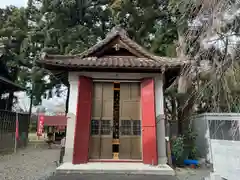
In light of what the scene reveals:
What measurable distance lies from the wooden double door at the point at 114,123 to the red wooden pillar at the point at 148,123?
0.32 meters

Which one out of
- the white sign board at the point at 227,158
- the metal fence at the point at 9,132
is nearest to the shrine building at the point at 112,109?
the white sign board at the point at 227,158

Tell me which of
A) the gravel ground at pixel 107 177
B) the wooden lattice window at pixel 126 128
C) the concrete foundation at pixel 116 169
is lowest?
the gravel ground at pixel 107 177

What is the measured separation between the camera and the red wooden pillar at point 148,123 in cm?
590

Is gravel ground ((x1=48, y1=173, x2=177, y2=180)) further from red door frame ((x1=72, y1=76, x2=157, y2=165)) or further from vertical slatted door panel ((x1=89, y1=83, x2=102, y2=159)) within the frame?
vertical slatted door panel ((x1=89, y1=83, x2=102, y2=159))

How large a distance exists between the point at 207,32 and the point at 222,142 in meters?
2.24

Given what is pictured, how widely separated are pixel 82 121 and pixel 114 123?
1.38 meters

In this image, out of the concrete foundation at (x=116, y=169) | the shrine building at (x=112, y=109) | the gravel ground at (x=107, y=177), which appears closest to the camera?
the gravel ground at (x=107, y=177)

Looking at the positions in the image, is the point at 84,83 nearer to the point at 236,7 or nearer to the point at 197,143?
the point at 236,7

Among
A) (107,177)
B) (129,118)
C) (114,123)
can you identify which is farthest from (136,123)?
(107,177)

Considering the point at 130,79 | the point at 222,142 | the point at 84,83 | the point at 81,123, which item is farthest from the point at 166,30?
the point at 222,142

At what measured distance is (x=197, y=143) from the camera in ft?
26.9

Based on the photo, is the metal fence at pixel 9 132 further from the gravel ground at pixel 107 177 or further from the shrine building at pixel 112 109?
the gravel ground at pixel 107 177

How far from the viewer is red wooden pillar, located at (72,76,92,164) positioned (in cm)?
587

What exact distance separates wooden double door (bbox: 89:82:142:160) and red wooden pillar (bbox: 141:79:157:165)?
32cm
